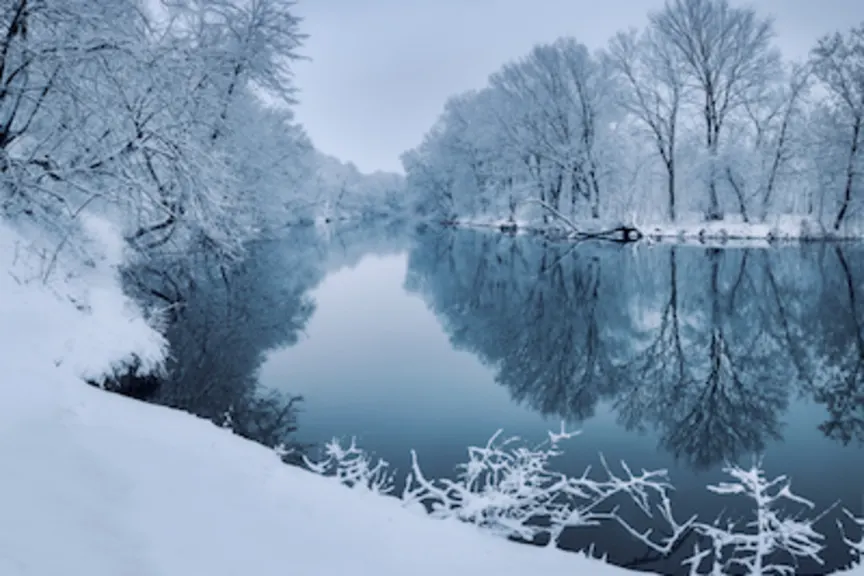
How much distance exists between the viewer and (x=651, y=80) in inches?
1508

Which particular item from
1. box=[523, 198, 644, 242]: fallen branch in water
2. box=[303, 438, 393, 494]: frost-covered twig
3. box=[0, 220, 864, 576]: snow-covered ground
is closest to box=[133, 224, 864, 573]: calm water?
box=[303, 438, 393, 494]: frost-covered twig

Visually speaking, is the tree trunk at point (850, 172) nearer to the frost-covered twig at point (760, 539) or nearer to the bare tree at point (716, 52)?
the bare tree at point (716, 52)

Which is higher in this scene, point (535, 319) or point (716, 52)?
point (716, 52)

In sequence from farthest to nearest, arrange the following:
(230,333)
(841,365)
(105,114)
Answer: (230,333) → (841,365) → (105,114)

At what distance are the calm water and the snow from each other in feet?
5.86

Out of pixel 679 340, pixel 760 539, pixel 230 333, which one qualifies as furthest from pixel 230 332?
pixel 760 539

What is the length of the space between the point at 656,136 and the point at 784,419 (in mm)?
36569

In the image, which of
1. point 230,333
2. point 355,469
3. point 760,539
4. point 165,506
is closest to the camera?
point 165,506

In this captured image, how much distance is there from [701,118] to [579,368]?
35125 mm

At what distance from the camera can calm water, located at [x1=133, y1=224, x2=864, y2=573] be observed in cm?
690

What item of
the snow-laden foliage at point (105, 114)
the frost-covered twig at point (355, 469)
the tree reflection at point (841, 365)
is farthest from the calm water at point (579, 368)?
the snow-laden foliage at point (105, 114)

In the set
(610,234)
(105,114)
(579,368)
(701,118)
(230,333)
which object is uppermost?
(701,118)

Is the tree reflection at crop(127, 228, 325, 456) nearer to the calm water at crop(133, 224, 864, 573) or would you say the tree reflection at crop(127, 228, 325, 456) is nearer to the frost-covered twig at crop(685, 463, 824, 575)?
the calm water at crop(133, 224, 864, 573)

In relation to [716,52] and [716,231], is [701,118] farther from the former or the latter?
[716,231]
